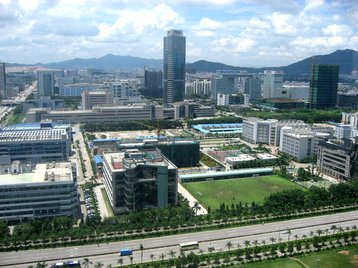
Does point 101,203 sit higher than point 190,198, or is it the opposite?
point 190,198

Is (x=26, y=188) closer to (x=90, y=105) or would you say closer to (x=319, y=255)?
(x=319, y=255)

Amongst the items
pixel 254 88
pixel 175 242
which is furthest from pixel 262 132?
pixel 254 88

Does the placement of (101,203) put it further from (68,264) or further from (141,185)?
(68,264)

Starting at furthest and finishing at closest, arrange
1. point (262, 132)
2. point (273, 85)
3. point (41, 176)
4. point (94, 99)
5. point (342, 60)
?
point (342, 60) → point (273, 85) → point (94, 99) → point (262, 132) → point (41, 176)

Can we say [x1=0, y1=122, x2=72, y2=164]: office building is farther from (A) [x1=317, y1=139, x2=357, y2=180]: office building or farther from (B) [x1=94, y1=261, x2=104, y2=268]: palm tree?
(A) [x1=317, y1=139, x2=357, y2=180]: office building

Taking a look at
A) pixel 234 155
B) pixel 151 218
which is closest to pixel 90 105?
pixel 234 155

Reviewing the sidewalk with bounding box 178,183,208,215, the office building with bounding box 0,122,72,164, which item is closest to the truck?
the sidewalk with bounding box 178,183,208,215

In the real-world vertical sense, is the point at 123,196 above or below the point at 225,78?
below

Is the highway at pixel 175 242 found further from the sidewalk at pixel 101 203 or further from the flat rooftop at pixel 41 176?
the flat rooftop at pixel 41 176
